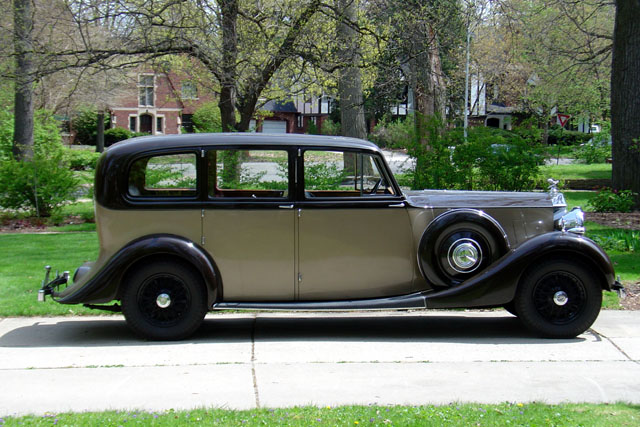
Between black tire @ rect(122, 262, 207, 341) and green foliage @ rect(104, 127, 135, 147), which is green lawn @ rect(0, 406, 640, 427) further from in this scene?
green foliage @ rect(104, 127, 135, 147)

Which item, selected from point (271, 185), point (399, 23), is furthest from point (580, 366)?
point (399, 23)

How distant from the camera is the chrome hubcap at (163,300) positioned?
6160mm

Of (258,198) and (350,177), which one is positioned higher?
(350,177)

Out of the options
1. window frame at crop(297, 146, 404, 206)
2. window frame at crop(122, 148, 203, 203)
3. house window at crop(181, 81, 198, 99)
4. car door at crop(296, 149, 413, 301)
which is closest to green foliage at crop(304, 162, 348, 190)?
window frame at crop(297, 146, 404, 206)

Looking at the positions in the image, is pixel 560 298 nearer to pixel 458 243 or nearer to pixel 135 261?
pixel 458 243

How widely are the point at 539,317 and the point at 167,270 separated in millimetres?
3369

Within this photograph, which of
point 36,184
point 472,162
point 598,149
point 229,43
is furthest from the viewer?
point 598,149

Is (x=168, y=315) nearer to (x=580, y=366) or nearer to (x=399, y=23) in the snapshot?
(x=580, y=366)

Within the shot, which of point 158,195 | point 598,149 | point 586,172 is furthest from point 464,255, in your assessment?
point 586,172

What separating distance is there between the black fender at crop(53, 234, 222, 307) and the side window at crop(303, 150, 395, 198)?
115 centimetres

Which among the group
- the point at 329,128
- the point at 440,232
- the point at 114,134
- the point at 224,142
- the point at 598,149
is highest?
the point at 329,128

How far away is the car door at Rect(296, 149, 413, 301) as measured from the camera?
6273 millimetres

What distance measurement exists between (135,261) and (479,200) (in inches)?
126

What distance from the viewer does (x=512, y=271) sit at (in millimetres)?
6156
